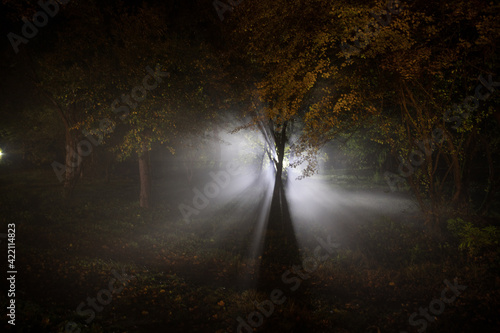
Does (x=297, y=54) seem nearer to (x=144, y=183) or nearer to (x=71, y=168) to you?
(x=144, y=183)

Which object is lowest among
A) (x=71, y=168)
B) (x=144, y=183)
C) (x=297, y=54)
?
(x=144, y=183)

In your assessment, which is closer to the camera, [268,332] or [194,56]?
[268,332]

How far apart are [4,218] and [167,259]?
26.3ft

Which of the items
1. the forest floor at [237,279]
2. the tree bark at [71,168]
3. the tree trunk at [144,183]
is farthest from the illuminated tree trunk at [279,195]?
the tree bark at [71,168]

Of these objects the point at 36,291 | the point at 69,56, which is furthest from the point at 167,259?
the point at 69,56

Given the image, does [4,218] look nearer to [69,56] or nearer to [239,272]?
[69,56]

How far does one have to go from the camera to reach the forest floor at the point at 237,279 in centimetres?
664

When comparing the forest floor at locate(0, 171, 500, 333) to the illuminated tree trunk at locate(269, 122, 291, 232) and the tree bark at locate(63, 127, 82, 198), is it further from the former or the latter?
the tree bark at locate(63, 127, 82, 198)

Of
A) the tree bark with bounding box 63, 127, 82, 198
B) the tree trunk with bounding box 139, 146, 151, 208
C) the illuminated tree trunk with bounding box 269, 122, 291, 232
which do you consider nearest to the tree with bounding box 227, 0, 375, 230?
the illuminated tree trunk with bounding box 269, 122, 291, 232

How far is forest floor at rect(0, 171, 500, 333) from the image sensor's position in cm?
664

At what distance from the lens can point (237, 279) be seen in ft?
30.3

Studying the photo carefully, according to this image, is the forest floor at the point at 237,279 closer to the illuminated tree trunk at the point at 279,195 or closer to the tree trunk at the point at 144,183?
the illuminated tree trunk at the point at 279,195

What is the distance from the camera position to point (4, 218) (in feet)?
41.6

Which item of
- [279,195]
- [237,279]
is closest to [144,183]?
[279,195]
